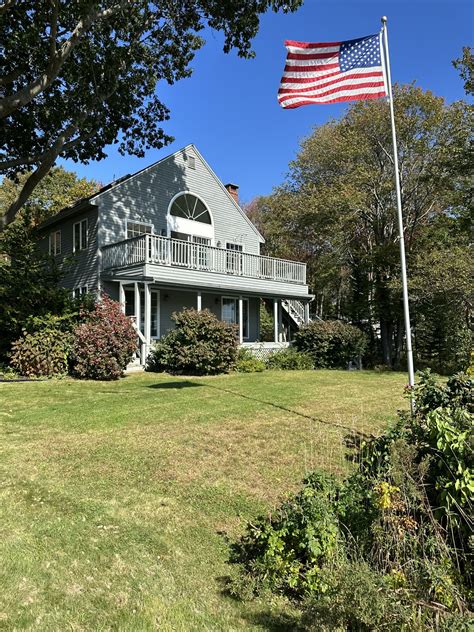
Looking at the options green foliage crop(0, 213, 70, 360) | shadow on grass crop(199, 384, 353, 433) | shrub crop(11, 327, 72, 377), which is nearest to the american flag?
shadow on grass crop(199, 384, 353, 433)

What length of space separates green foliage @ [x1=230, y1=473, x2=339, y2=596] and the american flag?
247 inches

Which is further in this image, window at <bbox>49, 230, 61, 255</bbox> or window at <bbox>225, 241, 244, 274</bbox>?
window at <bbox>49, 230, 61, 255</bbox>

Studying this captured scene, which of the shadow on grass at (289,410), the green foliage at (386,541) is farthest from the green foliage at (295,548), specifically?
the shadow on grass at (289,410)

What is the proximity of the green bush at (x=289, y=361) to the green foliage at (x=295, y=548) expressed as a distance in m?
13.1

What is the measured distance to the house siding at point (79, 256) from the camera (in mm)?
16844

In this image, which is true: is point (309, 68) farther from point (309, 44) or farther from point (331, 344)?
point (331, 344)

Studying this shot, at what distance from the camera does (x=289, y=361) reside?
16.8 m

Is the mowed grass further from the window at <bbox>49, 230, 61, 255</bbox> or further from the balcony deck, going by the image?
the window at <bbox>49, 230, 61, 255</bbox>

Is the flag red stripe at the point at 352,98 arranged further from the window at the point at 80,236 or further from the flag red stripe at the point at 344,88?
the window at the point at 80,236

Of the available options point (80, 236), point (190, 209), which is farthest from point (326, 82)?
point (80, 236)

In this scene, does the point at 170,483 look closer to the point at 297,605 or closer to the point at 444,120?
the point at 297,605

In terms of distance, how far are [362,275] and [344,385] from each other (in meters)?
12.8

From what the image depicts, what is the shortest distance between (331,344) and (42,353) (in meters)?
11.3

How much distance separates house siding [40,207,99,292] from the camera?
16.8m
